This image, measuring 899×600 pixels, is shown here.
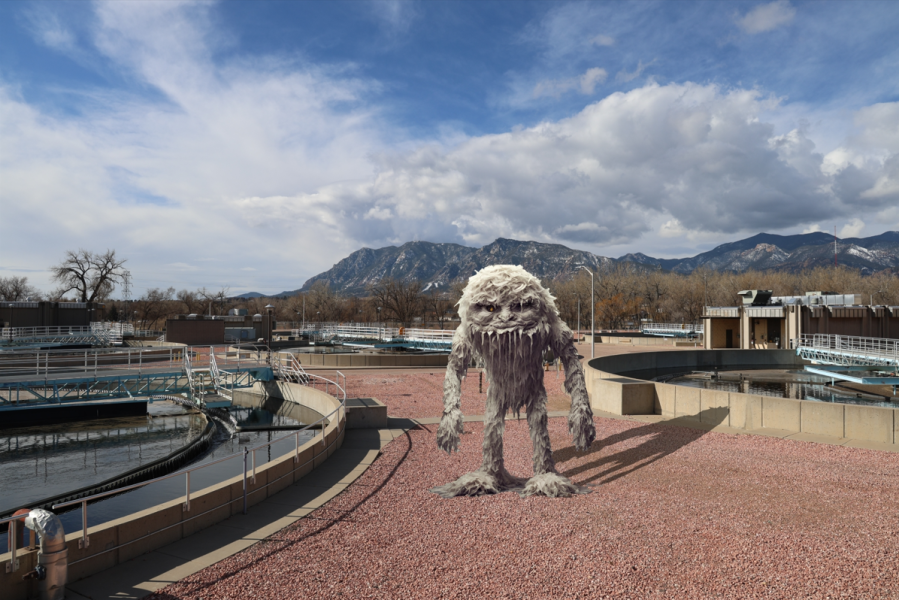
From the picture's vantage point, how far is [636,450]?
38.9 ft

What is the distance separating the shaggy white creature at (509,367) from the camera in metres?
8.56

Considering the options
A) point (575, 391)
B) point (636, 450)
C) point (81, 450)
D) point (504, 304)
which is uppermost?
point (504, 304)

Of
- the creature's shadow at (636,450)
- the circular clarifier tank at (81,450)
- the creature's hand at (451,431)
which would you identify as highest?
the creature's hand at (451,431)

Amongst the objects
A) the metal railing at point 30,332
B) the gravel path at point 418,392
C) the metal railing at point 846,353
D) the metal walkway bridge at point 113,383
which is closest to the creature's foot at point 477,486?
the gravel path at point 418,392

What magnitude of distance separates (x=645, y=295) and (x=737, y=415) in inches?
4068

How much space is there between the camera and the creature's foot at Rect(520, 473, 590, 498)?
862cm

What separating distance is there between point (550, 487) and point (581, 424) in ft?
4.02

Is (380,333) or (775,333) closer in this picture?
(775,333)

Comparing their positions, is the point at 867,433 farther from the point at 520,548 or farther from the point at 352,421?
the point at 352,421

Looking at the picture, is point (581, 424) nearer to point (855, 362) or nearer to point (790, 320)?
point (855, 362)

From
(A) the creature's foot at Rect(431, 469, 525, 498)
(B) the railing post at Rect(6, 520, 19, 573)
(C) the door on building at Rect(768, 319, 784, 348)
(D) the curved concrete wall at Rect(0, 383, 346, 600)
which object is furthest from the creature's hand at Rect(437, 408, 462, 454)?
(C) the door on building at Rect(768, 319, 784, 348)

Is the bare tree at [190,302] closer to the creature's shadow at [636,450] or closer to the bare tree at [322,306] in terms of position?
the bare tree at [322,306]

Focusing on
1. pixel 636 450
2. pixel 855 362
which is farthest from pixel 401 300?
pixel 636 450

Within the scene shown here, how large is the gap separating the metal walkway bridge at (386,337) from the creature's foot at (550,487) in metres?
25.7
